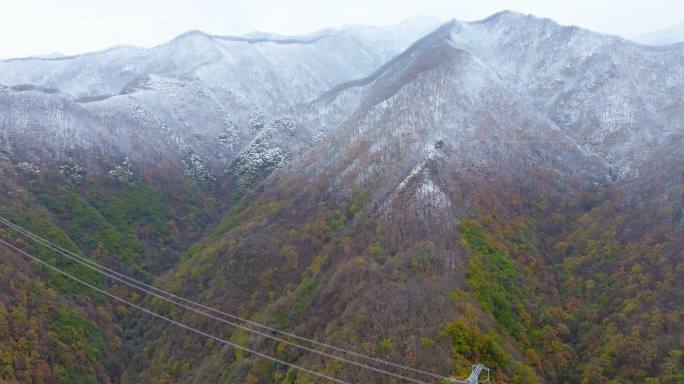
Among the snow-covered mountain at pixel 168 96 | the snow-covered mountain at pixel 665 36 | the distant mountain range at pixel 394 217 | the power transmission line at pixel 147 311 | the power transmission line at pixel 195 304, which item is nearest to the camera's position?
the power transmission line at pixel 195 304

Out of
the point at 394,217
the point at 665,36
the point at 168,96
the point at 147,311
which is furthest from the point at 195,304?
the point at 665,36

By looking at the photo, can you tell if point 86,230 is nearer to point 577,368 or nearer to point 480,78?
point 577,368

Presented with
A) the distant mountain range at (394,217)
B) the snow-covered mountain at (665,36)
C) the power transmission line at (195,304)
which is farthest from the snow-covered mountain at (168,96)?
the snow-covered mountain at (665,36)

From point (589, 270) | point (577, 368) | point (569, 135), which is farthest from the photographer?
point (569, 135)

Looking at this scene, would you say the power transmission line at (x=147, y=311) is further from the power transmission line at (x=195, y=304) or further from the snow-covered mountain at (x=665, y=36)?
the snow-covered mountain at (x=665, y=36)

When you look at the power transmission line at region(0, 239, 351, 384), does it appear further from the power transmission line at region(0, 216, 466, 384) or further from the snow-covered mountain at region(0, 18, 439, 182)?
the snow-covered mountain at region(0, 18, 439, 182)

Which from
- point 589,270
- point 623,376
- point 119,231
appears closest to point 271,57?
point 119,231
